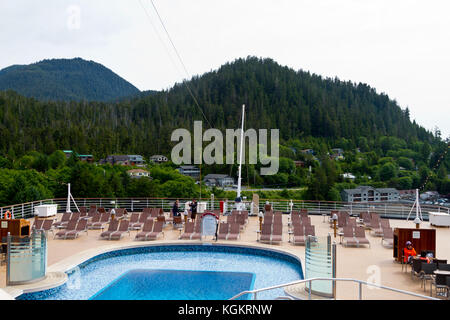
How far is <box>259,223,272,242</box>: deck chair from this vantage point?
1084 cm

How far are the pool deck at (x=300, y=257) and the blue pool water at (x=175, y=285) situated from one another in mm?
1100

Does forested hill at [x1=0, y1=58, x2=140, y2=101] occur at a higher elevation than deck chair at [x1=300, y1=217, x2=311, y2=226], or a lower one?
higher

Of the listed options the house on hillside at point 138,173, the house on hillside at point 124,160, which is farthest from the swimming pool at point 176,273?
the house on hillside at point 124,160

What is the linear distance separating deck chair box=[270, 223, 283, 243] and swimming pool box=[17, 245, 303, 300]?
672 mm

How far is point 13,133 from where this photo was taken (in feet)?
245

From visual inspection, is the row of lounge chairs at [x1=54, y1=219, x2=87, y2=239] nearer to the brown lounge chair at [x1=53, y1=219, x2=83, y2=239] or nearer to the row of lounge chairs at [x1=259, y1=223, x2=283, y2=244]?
the brown lounge chair at [x1=53, y1=219, x2=83, y2=239]

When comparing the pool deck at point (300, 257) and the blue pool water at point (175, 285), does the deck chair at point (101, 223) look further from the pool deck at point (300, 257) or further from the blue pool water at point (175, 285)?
the blue pool water at point (175, 285)

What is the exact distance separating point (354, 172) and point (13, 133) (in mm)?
68101

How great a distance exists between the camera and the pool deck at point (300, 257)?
6.55m

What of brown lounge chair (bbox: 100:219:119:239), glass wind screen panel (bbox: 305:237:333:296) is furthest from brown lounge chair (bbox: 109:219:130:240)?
glass wind screen panel (bbox: 305:237:333:296)

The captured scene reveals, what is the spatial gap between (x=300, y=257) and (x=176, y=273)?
2.87 meters

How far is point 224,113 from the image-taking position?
106750 millimetres

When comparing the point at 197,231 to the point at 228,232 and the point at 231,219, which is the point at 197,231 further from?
the point at 231,219
